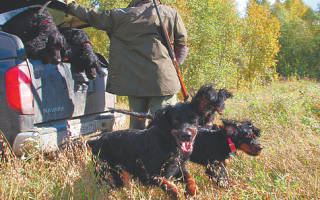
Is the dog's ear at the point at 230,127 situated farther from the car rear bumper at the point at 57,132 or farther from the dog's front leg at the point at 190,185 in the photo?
the car rear bumper at the point at 57,132

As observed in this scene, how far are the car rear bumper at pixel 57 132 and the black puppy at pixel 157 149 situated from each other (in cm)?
50

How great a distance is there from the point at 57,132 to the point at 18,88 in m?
0.75

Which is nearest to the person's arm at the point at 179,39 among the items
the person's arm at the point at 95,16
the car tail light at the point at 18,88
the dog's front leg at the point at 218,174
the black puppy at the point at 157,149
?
the person's arm at the point at 95,16

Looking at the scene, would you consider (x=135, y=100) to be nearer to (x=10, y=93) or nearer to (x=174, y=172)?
(x=174, y=172)

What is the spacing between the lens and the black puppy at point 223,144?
335cm

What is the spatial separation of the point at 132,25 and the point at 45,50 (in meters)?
1.24

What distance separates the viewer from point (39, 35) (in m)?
3.28

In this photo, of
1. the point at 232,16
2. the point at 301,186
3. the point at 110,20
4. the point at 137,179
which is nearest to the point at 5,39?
the point at 110,20

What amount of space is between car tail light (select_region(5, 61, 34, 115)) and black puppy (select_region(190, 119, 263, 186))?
2457 mm

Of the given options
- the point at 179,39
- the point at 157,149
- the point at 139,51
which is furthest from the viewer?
the point at 179,39

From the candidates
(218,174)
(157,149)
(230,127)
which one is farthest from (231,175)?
(157,149)

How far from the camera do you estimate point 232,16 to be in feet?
47.7

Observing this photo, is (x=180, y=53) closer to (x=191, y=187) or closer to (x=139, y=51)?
(x=139, y=51)

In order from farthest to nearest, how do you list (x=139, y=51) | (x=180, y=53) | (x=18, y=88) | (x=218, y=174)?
(x=180, y=53) < (x=139, y=51) < (x=218, y=174) < (x=18, y=88)
